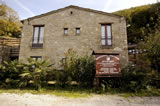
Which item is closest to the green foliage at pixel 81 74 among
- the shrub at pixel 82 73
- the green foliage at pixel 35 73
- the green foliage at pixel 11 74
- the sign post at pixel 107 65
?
the shrub at pixel 82 73

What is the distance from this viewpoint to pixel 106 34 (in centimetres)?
1060

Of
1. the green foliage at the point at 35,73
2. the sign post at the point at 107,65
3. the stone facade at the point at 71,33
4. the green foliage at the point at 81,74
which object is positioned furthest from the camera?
the stone facade at the point at 71,33

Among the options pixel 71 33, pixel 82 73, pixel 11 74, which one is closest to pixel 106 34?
pixel 71 33

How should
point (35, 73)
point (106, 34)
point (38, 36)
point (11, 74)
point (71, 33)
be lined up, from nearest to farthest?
point (35, 73) < point (11, 74) < point (106, 34) < point (71, 33) < point (38, 36)

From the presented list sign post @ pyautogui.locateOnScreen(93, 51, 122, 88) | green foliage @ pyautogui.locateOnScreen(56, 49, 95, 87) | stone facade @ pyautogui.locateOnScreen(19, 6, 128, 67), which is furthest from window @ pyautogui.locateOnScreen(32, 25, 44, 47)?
sign post @ pyautogui.locateOnScreen(93, 51, 122, 88)

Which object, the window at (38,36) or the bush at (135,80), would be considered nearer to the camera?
the bush at (135,80)

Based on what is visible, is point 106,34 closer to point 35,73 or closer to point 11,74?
point 35,73

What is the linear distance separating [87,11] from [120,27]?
4271 millimetres

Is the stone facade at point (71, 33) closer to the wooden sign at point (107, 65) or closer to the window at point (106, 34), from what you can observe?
the window at point (106, 34)

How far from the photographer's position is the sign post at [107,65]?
6184mm

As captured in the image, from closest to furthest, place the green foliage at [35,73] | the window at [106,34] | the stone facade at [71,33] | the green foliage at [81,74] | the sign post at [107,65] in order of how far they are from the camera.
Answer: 1. the sign post at [107,65]
2. the green foliage at [35,73]
3. the green foliage at [81,74]
4. the stone facade at [71,33]
5. the window at [106,34]

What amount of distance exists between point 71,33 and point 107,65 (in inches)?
245

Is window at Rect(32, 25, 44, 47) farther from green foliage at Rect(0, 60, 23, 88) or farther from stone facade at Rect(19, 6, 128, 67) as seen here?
green foliage at Rect(0, 60, 23, 88)

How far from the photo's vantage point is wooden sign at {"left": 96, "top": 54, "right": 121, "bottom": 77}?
244 inches
